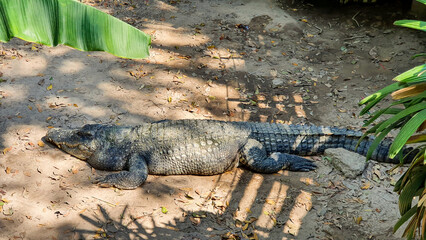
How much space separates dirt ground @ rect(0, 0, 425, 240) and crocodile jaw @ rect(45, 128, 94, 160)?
118 millimetres

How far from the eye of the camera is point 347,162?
17.3ft

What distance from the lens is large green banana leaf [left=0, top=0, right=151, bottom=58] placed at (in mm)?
3256

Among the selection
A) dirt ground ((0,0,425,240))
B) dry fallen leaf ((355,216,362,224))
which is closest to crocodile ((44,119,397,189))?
dirt ground ((0,0,425,240))

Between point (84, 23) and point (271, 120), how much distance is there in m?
3.85

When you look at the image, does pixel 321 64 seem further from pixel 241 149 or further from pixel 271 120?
pixel 241 149

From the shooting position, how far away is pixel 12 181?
484 centimetres

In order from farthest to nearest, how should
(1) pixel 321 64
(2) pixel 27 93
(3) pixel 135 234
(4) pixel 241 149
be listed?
(1) pixel 321 64 → (2) pixel 27 93 → (4) pixel 241 149 → (3) pixel 135 234

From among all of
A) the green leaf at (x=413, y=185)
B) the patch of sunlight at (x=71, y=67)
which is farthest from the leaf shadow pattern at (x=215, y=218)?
the patch of sunlight at (x=71, y=67)

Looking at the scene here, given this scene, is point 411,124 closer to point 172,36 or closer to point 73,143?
point 73,143

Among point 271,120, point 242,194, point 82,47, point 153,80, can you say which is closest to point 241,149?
point 242,194

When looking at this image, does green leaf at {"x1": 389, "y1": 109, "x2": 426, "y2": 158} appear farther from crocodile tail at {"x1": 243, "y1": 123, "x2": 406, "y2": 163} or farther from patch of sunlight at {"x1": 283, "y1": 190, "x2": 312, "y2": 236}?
crocodile tail at {"x1": 243, "y1": 123, "x2": 406, "y2": 163}

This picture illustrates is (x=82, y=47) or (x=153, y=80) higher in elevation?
(x=82, y=47)

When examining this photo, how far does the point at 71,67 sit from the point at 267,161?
397 centimetres

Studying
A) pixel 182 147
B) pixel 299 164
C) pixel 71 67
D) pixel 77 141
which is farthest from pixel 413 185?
pixel 71 67
